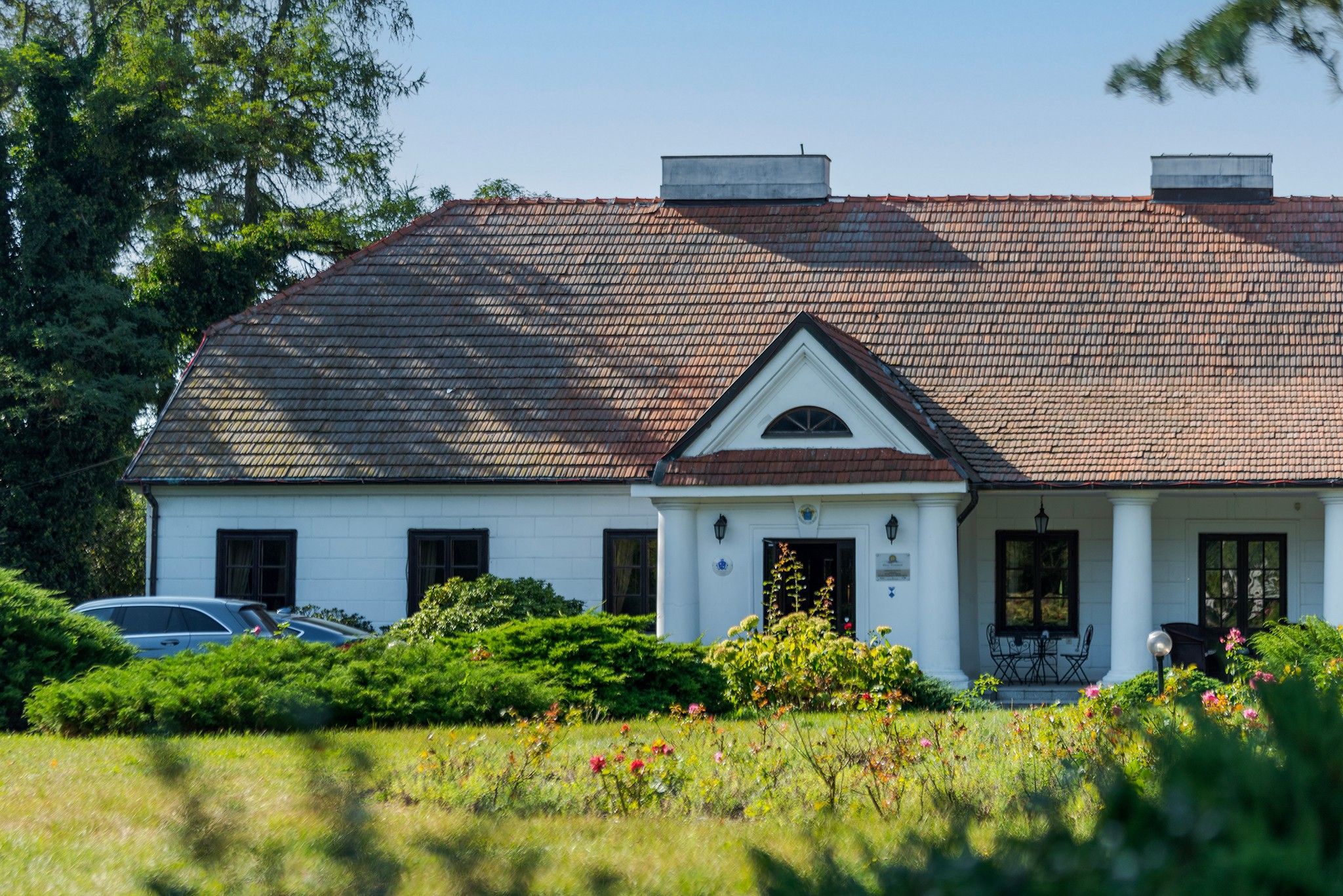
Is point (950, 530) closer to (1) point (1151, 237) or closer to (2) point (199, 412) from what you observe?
(1) point (1151, 237)

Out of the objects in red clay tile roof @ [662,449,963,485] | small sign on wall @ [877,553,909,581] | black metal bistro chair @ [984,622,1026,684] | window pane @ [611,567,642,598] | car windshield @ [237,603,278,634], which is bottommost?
black metal bistro chair @ [984,622,1026,684]

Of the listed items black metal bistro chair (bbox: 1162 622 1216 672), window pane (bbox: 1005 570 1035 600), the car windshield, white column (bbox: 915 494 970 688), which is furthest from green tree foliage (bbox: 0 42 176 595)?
black metal bistro chair (bbox: 1162 622 1216 672)

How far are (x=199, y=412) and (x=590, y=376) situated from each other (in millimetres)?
6008

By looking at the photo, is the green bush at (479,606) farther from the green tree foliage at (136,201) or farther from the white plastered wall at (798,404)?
the green tree foliage at (136,201)

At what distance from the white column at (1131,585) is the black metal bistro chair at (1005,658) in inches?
60.4

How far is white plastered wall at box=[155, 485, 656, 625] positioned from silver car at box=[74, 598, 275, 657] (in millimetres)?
2971

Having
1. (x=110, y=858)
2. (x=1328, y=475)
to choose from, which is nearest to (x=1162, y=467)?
(x=1328, y=475)

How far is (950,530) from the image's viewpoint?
19328 mm

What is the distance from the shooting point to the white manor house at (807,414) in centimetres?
1973

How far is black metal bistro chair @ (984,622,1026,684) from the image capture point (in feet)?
69.8

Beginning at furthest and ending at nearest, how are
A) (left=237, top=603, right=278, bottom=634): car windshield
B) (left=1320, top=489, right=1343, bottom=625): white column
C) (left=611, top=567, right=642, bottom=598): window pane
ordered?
(left=611, top=567, right=642, bottom=598): window pane, (left=1320, top=489, right=1343, bottom=625): white column, (left=237, top=603, right=278, bottom=634): car windshield

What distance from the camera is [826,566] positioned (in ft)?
65.9

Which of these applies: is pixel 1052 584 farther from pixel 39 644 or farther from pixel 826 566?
pixel 39 644

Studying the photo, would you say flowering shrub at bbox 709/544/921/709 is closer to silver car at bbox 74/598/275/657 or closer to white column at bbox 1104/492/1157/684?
white column at bbox 1104/492/1157/684
